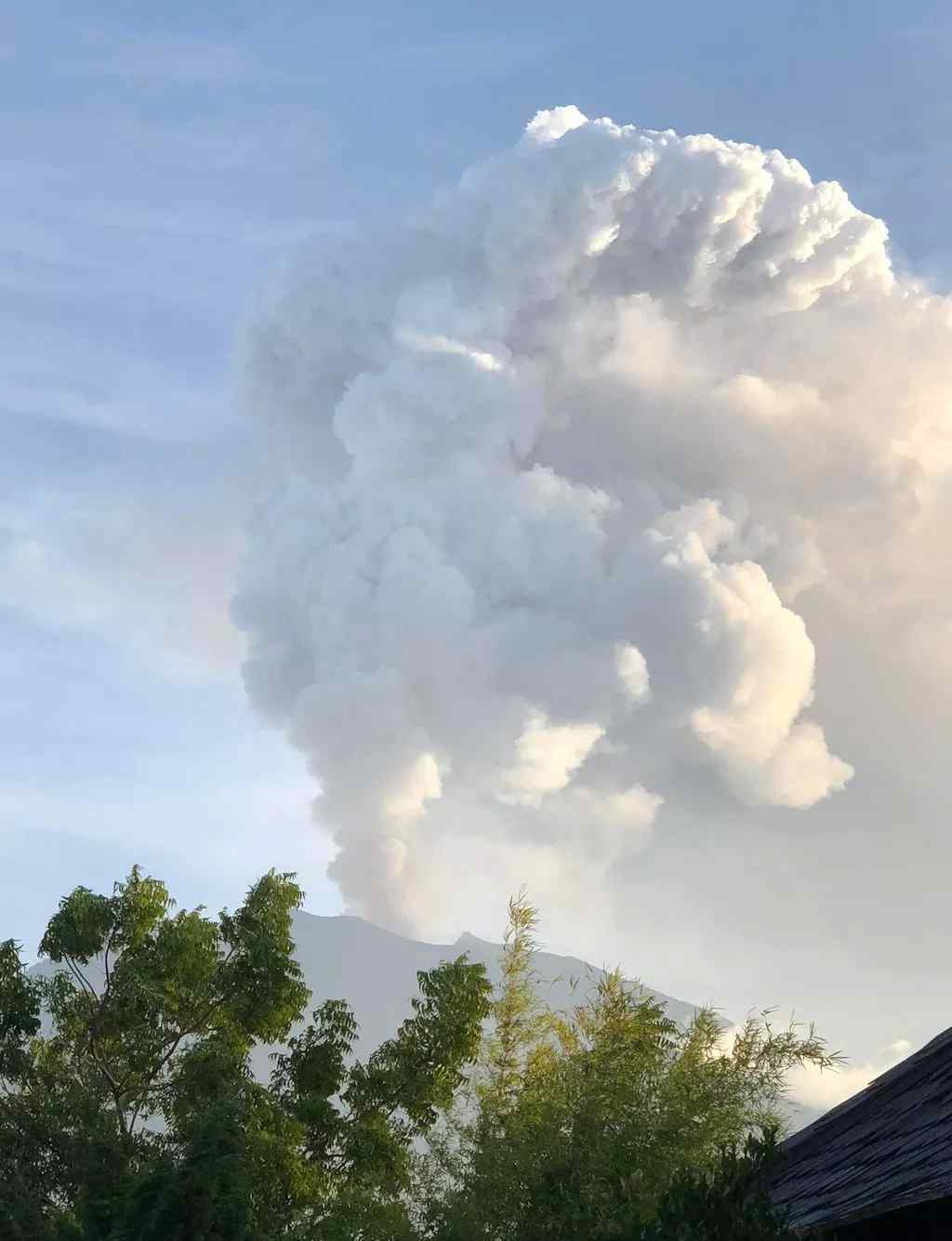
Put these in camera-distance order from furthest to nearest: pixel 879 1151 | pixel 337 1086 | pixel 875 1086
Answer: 1. pixel 337 1086
2. pixel 875 1086
3. pixel 879 1151

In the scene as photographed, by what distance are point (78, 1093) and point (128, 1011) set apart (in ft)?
6.34

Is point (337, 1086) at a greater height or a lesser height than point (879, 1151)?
greater

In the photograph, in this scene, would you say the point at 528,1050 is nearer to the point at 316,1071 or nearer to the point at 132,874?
the point at 316,1071

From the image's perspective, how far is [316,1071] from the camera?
28469mm

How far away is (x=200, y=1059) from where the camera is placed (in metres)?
26.5

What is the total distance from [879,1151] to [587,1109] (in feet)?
28.3

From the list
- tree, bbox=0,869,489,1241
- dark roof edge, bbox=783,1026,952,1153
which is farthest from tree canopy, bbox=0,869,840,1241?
dark roof edge, bbox=783,1026,952,1153

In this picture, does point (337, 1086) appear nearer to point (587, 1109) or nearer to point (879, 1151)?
point (587, 1109)

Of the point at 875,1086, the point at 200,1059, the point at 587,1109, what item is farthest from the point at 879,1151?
the point at 200,1059

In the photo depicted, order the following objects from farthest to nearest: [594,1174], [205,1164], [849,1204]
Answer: [594,1174] < [205,1164] < [849,1204]

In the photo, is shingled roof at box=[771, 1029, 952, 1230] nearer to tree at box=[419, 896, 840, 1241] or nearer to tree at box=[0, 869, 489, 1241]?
tree at box=[419, 896, 840, 1241]

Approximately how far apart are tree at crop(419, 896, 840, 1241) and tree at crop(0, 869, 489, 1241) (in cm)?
96

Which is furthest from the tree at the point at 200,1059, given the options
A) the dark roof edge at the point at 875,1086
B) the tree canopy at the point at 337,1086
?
the dark roof edge at the point at 875,1086

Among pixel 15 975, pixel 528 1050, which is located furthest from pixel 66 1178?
pixel 528 1050
